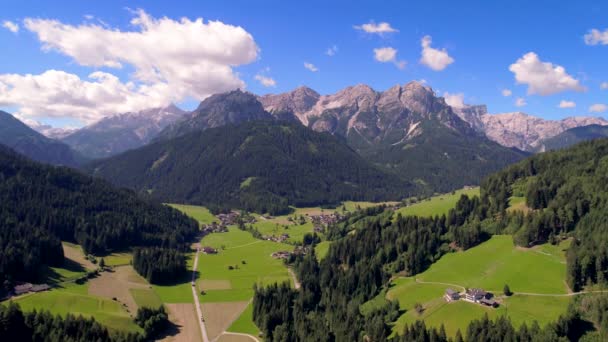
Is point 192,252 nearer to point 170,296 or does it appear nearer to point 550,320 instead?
point 170,296

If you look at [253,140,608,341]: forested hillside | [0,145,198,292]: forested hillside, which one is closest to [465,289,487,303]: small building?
[253,140,608,341]: forested hillside

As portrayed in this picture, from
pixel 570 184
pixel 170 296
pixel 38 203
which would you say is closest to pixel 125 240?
pixel 38 203

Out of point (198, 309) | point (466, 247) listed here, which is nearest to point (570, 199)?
point (466, 247)

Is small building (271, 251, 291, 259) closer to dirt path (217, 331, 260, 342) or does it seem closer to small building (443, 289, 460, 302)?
dirt path (217, 331, 260, 342)

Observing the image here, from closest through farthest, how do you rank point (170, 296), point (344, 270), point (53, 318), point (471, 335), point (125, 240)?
point (471, 335) < point (53, 318) < point (170, 296) < point (344, 270) < point (125, 240)

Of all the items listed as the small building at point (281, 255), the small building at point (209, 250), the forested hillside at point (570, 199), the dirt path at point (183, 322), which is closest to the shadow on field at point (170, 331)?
the dirt path at point (183, 322)

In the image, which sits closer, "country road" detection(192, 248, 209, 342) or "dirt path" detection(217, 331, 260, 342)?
"dirt path" detection(217, 331, 260, 342)
